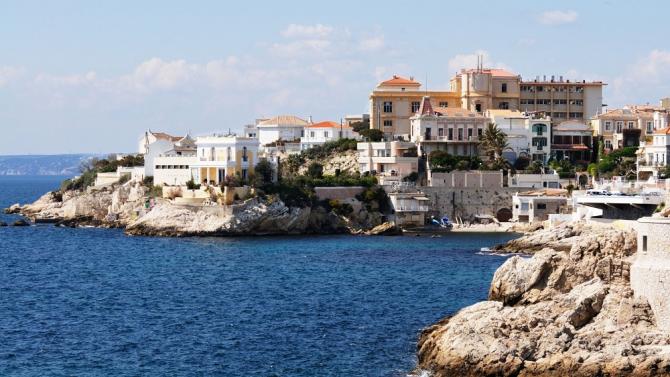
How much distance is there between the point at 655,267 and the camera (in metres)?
32.4

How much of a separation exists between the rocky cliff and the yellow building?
45.4 m

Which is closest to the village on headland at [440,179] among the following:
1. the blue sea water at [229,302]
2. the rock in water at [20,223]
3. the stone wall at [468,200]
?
the stone wall at [468,200]

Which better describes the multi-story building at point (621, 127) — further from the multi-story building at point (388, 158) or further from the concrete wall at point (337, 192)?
the concrete wall at point (337, 192)

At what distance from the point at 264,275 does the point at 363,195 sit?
27.7 meters

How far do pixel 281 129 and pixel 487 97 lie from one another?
1918 centimetres

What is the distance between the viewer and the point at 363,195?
83.1 m

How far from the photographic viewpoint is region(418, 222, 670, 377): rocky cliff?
3048 cm

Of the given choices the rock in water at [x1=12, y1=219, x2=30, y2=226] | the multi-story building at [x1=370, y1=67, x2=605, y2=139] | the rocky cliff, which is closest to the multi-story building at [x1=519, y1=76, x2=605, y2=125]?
the multi-story building at [x1=370, y1=67, x2=605, y2=139]

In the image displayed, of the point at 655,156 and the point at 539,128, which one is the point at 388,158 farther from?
the point at 655,156

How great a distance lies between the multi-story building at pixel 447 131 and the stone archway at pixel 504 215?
33.0 feet

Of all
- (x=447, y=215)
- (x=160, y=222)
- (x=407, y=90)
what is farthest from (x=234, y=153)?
(x=407, y=90)

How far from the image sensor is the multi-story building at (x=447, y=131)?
305 ft

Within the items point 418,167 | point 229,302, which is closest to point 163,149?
point 418,167

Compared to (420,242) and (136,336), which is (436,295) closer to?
(136,336)
